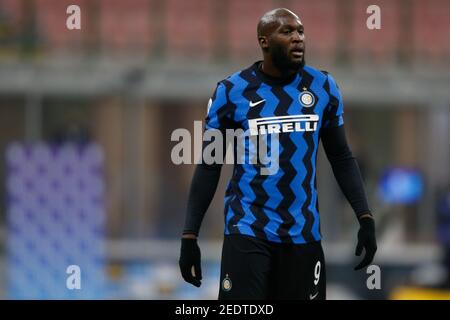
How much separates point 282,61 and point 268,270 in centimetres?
→ 84

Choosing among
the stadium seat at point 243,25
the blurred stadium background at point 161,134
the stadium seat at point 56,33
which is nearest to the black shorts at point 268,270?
the blurred stadium background at point 161,134

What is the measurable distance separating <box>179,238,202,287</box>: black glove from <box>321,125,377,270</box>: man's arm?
2.16 feet

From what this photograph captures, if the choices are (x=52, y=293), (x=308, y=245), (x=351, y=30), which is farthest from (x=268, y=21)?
(x=351, y=30)

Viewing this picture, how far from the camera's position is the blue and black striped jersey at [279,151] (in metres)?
4.37

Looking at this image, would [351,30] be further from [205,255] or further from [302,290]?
[302,290]

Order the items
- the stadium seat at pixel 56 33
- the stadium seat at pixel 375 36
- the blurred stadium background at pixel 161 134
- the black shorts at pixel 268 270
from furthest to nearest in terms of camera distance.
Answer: the stadium seat at pixel 375 36 < the stadium seat at pixel 56 33 < the blurred stadium background at pixel 161 134 < the black shorts at pixel 268 270

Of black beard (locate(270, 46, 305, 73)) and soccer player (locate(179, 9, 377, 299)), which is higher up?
black beard (locate(270, 46, 305, 73))

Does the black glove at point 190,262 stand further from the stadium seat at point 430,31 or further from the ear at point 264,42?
the stadium seat at point 430,31

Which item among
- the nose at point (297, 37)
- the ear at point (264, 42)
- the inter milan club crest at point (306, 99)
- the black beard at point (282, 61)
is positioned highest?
the nose at point (297, 37)

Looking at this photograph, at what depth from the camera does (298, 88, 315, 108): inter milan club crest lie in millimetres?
4410

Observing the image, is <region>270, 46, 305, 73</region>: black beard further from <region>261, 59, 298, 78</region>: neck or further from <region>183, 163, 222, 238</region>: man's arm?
<region>183, 163, 222, 238</region>: man's arm

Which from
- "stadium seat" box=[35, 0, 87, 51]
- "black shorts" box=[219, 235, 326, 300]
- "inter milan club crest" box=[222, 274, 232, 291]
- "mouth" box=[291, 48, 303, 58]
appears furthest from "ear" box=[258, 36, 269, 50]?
"stadium seat" box=[35, 0, 87, 51]

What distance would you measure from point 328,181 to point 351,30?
3.71 metres

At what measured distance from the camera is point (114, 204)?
13.9 m
